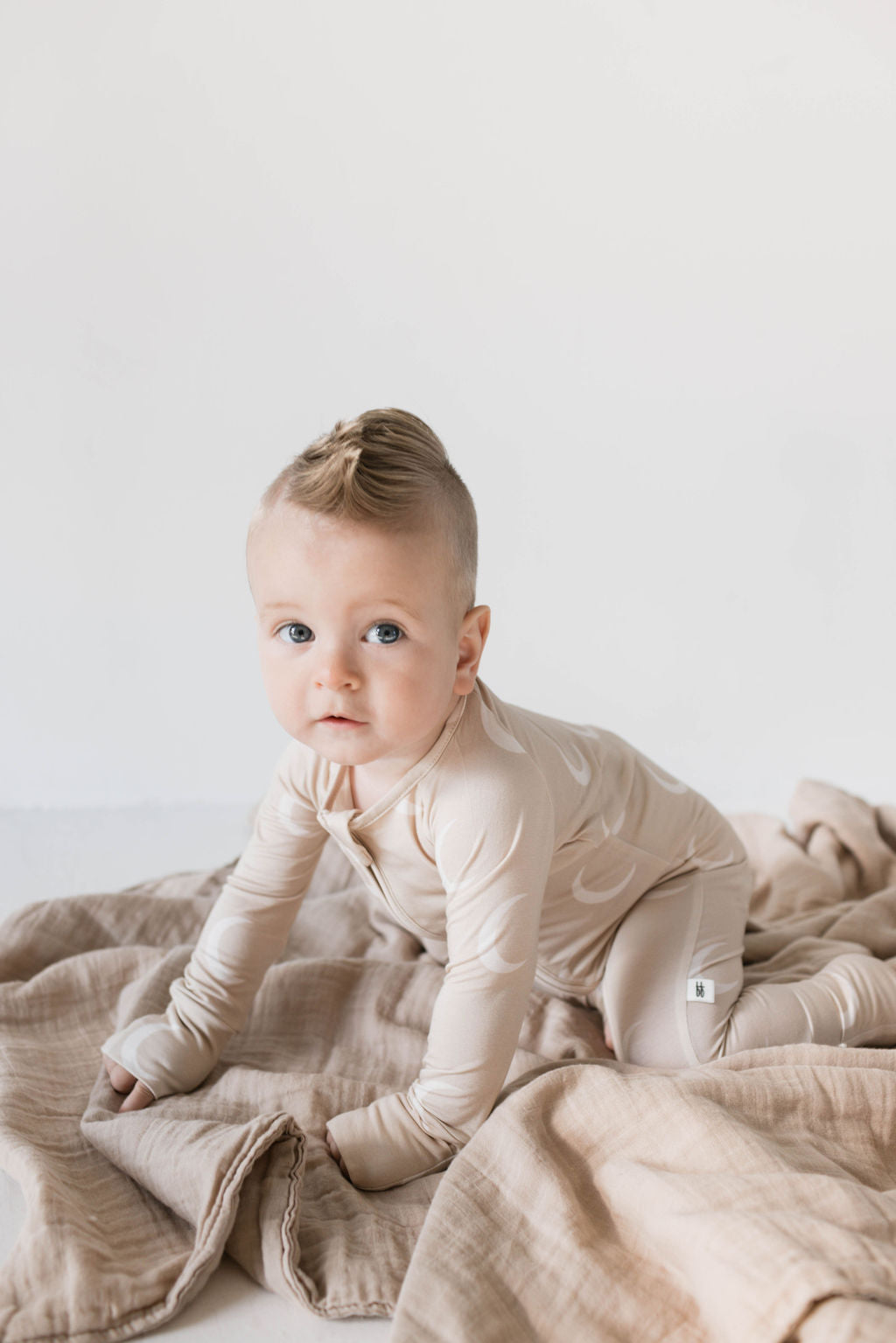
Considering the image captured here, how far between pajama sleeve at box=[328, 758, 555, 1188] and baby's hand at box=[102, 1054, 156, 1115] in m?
0.22

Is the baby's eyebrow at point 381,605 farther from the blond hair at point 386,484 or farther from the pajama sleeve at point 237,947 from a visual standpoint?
the pajama sleeve at point 237,947

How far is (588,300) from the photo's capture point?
217 centimetres

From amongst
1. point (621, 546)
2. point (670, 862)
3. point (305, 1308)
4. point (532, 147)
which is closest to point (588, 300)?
point (532, 147)

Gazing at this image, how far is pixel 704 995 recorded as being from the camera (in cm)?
125

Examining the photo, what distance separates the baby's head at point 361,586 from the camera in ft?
3.18

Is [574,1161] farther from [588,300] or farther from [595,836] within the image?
[588,300]

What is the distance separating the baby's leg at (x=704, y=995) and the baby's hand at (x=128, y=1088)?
0.48 meters

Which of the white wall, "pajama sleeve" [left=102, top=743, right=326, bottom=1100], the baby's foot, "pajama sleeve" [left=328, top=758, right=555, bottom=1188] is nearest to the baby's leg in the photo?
the baby's foot

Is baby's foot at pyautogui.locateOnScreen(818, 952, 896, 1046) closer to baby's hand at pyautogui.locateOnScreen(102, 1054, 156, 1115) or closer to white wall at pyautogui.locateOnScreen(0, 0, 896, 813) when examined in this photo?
baby's hand at pyautogui.locateOnScreen(102, 1054, 156, 1115)

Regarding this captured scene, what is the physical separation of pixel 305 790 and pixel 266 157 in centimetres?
136

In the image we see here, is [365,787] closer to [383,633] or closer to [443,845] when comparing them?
[443,845]

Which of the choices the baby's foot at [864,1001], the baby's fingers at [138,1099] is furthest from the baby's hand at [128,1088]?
the baby's foot at [864,1001]

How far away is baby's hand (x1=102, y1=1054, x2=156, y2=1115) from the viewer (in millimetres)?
1174

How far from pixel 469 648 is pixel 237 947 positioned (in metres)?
0.41
